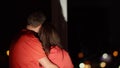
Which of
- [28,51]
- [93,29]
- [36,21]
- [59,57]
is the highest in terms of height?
[36,21]

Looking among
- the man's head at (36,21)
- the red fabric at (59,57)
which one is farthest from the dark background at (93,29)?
the man's head at (36,21)

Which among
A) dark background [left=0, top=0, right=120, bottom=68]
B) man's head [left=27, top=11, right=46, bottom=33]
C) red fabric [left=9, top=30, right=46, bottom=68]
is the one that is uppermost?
man's head [left=27, top=11, right=46, bottom=33]

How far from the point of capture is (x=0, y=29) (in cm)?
300

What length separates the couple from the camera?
221 centimetres

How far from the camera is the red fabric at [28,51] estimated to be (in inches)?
86.7

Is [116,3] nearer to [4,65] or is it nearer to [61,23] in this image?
[61,23]

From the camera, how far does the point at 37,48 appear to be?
2.21 meters

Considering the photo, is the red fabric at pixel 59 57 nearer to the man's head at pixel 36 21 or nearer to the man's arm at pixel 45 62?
the man's arm at pixel 45 62

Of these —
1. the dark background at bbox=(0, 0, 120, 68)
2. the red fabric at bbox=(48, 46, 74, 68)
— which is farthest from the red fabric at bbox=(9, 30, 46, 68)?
the dark background at bbox=(0, 0, 120, 68)

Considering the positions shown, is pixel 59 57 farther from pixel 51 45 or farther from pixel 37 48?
pixel 37 48

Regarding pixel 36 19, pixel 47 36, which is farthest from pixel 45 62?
pixel 36 19

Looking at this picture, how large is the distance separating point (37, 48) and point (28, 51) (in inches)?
2.6

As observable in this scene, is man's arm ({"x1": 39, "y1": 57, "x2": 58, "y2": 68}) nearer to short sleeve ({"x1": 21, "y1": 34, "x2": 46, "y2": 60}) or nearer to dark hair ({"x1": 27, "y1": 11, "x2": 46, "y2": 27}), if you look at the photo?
short sleeve ({"x1": 21, "y1": 34, "x2": 46, "y2": 60})

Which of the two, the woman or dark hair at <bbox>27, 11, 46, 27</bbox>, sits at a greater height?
dark hair at <bbox>27, 11, 46, 27</bbox>
